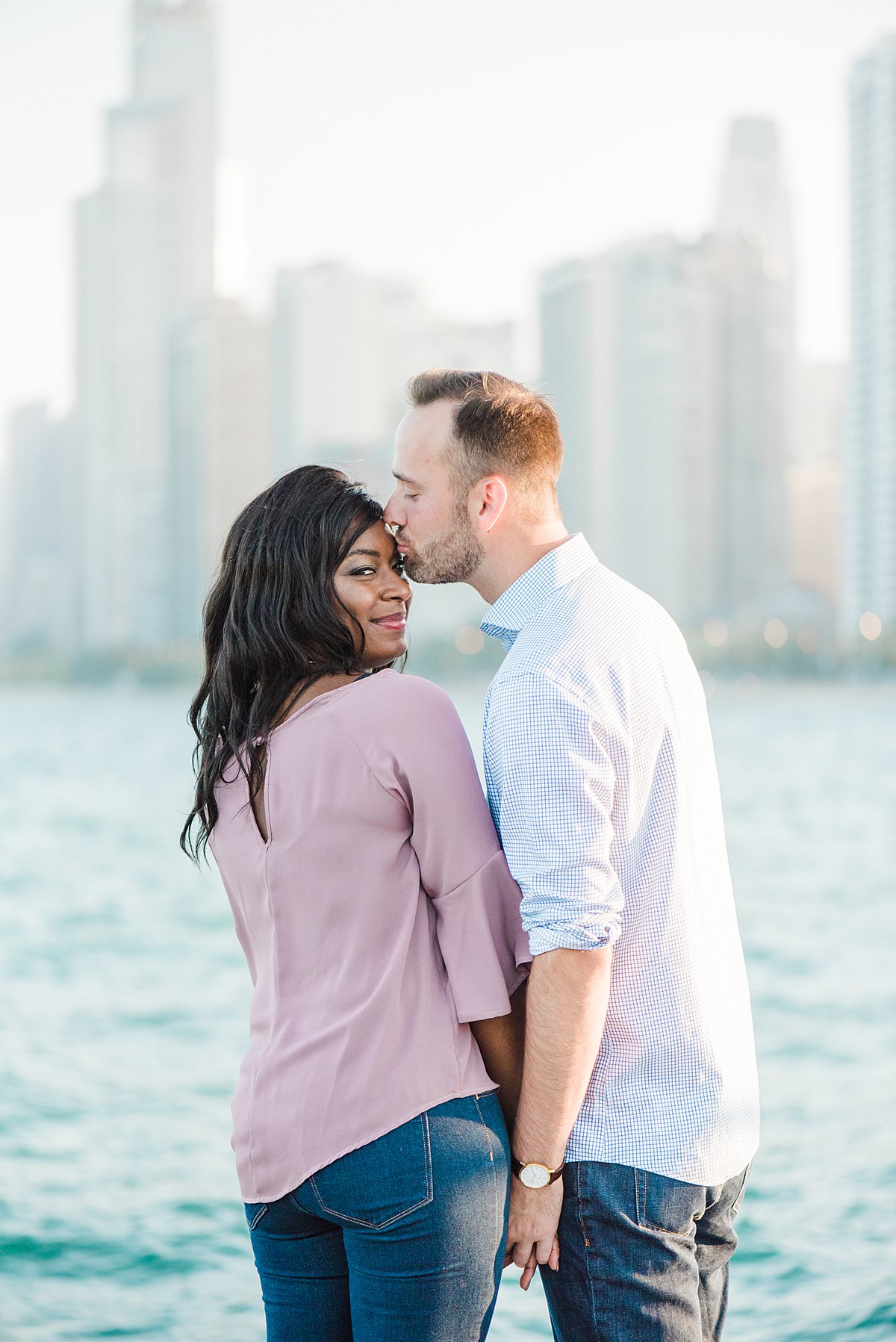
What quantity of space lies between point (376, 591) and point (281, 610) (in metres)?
0.15

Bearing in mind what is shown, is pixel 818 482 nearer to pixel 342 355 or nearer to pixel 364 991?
pixel 342 355

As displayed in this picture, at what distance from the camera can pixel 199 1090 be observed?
373 inches

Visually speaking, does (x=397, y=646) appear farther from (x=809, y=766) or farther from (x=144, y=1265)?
(x=809, y=766)

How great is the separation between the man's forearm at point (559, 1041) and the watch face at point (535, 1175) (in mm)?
11

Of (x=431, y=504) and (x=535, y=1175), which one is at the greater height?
(x=431, y=504)

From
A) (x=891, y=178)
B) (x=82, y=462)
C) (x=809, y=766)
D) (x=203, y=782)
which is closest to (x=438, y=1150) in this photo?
(x=203, y=782)

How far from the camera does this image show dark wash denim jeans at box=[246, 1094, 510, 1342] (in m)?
1.62

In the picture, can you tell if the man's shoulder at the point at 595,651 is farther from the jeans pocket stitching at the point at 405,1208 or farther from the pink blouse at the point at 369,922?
the jeans pocket stitching at the point at 405,1208

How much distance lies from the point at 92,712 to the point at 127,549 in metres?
19.7

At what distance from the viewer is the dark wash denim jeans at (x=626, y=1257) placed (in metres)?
1.71

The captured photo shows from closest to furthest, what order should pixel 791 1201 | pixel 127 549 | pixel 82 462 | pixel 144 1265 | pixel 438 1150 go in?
pixel 438 1150
pixel 144 1265
pixel 791 1201
pixel 127 549
pixel 82 462

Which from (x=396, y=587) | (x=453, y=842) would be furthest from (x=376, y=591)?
(x=453, y=842)

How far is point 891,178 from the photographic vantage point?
7631 cm

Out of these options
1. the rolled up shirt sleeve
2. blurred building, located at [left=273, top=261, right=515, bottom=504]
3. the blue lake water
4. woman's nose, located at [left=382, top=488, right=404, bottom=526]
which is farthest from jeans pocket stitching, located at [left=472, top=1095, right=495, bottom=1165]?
blurred building, located at [left=273, top=261, right=515, bottom=504]
